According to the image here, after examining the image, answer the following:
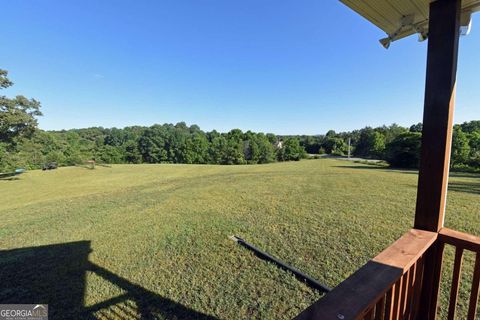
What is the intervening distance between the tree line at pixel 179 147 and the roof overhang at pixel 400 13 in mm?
19506

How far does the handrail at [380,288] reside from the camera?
2.35 ft

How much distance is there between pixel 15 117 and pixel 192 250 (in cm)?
1767

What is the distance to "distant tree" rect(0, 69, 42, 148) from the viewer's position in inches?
522

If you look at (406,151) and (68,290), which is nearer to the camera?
(68,290)

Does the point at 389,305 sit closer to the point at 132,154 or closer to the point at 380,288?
the point at 380,288

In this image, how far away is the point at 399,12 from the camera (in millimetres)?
1643

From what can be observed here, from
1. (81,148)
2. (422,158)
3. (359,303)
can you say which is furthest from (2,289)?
(81,148)

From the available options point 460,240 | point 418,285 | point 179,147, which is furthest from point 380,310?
point 179,147

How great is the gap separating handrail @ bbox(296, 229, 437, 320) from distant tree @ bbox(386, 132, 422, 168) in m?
21.4

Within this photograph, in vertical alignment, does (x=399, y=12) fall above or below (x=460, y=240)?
above

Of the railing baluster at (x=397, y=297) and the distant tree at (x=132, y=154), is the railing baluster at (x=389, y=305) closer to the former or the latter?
the railing baluster at (x=397, y=297)

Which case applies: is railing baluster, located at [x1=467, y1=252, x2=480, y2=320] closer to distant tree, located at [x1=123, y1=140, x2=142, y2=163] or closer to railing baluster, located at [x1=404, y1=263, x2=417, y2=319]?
railing baluster, located at [x1=404, y1=263, x2=417, y2=319]

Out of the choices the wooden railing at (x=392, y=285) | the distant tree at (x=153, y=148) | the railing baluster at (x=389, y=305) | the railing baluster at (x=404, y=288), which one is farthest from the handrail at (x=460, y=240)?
the distant tree at (x=153, y=148)

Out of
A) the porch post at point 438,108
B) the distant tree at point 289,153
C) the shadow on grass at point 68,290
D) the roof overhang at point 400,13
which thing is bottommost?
the shadow on grass at point 68,290
